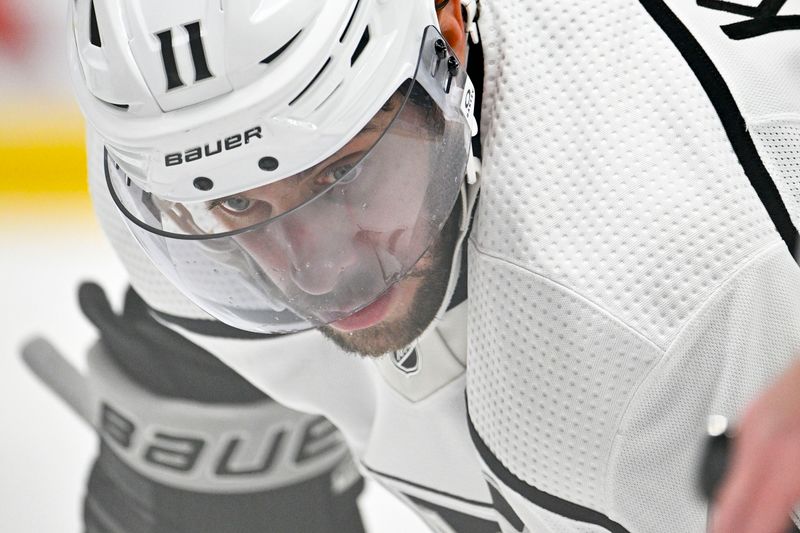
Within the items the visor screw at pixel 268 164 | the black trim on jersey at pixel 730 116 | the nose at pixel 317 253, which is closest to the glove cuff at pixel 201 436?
the nose at pixel 317 253

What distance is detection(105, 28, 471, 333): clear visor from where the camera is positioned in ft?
3.01

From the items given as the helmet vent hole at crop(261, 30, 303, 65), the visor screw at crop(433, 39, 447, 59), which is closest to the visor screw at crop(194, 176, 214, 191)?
the helmet vent hole at crop(261, 30, 303, 65)

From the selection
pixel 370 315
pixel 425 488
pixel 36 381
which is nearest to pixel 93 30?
pixel 370 315

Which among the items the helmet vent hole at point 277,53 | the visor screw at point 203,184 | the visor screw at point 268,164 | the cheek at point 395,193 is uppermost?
the helmet vent hole at point 277,53

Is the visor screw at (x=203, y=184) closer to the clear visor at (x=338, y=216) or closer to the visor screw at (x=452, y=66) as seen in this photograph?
the clear visor at (x=338, y=216)

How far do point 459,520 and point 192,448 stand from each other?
41 centimetres

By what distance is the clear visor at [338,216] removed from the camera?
3.01ft

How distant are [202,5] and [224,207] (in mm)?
176

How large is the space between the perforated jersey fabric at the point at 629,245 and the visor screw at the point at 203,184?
220 mm

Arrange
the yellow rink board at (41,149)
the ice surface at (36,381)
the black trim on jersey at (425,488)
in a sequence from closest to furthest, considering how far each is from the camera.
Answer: the black trim on jersey at (425,488)
the ice surface at (36,381)
the yellow rink board at (41,149)

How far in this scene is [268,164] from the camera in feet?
2.89

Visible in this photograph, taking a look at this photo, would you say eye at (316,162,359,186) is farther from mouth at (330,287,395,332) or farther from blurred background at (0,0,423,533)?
blurred background at (0,0,423,533)

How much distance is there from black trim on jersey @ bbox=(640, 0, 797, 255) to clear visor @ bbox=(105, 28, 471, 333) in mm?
180

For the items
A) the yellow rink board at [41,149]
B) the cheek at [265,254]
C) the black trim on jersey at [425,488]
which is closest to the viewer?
the cheek at [265,254]
